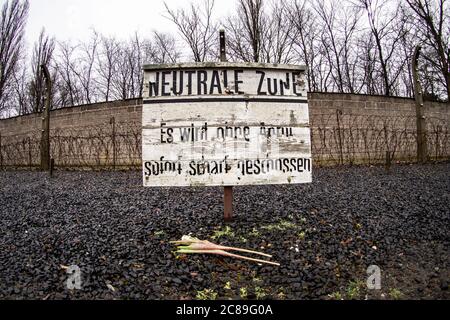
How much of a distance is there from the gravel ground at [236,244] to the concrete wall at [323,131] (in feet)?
14.7

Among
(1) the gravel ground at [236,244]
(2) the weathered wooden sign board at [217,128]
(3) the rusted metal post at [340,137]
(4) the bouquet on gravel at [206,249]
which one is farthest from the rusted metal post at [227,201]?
(3) the rusted metal post at [340,137]

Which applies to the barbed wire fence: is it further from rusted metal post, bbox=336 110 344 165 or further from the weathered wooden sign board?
the weathered wooden sign board

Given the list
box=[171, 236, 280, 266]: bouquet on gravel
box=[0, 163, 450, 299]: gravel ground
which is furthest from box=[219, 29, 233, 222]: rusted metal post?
box=[171, 236, 280, 266]: bouquet on gravel

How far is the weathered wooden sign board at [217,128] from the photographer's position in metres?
2.46

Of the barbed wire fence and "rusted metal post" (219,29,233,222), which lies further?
the barbed wire fence

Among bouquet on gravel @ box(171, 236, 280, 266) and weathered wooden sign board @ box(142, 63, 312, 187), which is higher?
weathered wooden sign board @ box(142, 63, 312, 187)

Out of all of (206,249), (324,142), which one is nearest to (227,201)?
(206,249)

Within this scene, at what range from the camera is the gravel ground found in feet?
5.78

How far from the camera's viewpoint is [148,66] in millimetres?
2480

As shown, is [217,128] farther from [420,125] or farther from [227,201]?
[420,125]

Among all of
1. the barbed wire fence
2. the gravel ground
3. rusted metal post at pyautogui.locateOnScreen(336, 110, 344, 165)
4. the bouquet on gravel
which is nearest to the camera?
the gravel ground

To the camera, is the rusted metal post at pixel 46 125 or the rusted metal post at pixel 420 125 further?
the rusted metal post at pixel 46 125

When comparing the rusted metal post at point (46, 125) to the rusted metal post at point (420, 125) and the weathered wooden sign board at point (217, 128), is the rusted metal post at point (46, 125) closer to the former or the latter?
the weathered wooden sign board at point (217, 128)

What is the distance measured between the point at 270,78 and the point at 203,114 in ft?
2.38
